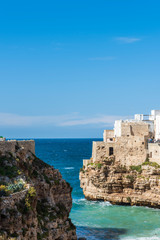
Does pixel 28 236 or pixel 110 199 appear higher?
pixel 28 236

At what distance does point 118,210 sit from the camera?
170 feet

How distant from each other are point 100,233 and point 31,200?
71.4ft

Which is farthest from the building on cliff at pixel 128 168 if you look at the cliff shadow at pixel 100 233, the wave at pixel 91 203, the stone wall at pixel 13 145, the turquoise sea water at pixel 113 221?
the stone wall at pixel 13 145

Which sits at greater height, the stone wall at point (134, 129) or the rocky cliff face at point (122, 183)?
the stone wall at point (134, 129)

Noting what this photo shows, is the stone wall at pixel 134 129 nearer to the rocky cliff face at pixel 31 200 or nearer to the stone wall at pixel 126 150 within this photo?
the stone wall at pixel 126 150

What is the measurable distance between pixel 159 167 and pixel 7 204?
36338 mm

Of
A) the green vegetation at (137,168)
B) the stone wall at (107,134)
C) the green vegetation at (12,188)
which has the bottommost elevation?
the green vegetation at (137,168)

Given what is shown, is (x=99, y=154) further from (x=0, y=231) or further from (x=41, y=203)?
(x=0, y=231)

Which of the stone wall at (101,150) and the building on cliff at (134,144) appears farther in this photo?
the stone wall at (101,150)

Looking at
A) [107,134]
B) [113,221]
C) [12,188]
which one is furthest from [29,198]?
[107,134]

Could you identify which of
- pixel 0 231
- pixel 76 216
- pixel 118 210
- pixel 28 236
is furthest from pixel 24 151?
pixel 118 210

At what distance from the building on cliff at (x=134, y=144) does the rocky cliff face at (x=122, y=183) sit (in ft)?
3.42

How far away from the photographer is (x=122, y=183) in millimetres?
55281

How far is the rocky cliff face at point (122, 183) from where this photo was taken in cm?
5200
